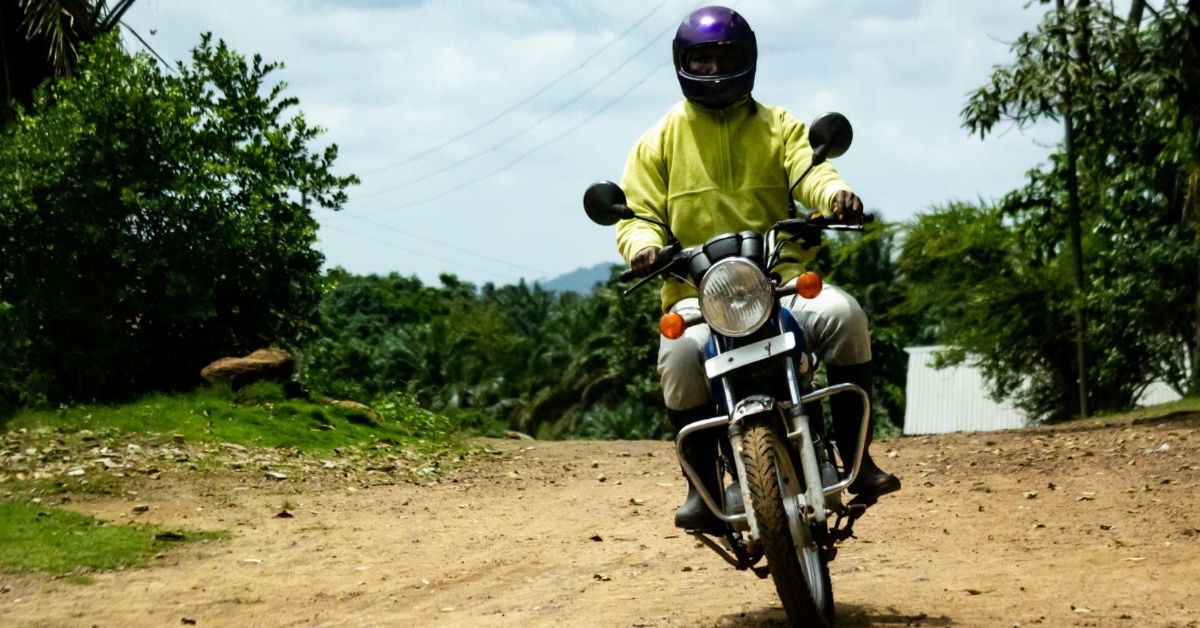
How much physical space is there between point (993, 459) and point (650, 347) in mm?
37223

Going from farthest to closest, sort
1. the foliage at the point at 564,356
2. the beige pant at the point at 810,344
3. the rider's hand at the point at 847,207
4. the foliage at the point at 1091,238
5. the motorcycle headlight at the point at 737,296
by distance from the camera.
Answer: the foliage at the point at 564,356 < the foliage at the point at 1091,238 < the beige pant at the point at 810,344 < the rider's hand at the point at 847,207 < the motorcycle headlight at the point at 737,296

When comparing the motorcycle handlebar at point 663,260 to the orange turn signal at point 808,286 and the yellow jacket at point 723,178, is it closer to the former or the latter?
the yellow jacket at point 723,178

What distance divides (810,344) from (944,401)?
43566 mm

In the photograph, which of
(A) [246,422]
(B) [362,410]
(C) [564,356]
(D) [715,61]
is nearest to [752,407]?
(D) [715,61]

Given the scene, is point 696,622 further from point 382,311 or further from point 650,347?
point 382,311

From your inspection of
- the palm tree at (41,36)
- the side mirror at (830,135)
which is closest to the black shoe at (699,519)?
the side mirror at (830,135)

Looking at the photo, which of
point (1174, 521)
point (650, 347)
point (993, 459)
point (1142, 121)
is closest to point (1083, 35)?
point (1142, 121)

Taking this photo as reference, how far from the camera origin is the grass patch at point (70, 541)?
6953mm

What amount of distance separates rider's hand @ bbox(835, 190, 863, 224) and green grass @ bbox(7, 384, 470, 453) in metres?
8.07

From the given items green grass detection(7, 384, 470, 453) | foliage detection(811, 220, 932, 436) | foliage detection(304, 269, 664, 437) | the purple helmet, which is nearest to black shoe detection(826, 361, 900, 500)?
the purple helmet

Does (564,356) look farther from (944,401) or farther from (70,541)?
(70,541)

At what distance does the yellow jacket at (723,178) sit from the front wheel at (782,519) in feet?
2.83

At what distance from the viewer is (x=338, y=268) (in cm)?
1579

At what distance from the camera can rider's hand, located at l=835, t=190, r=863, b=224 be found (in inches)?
180
